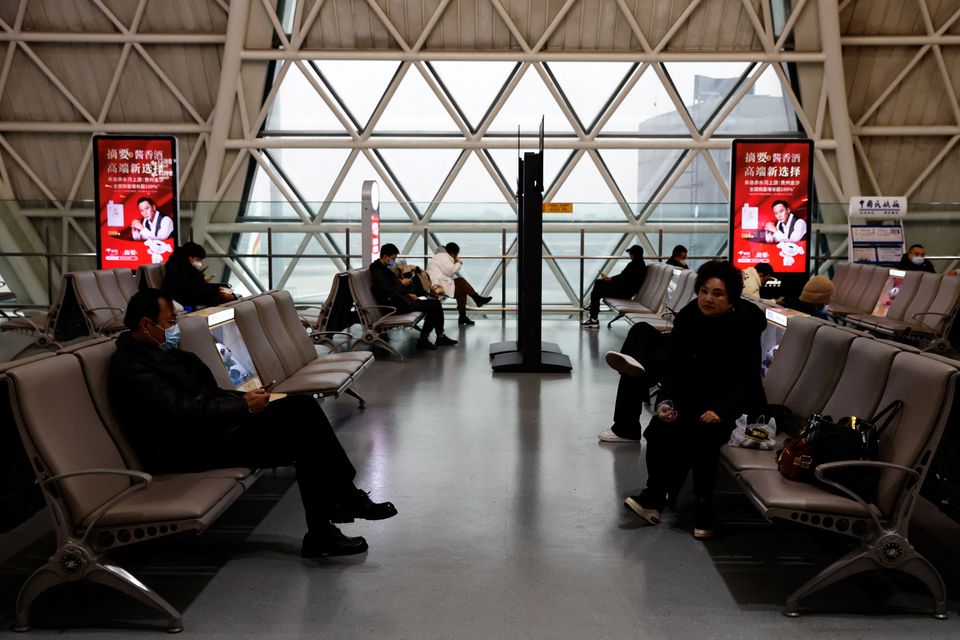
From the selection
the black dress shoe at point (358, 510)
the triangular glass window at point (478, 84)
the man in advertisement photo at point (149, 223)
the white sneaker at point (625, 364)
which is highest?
the triangular glass window at point (478, 84)

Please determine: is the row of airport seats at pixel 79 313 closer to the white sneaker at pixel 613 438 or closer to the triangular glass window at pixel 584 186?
the white sneaker at pixel 613 438

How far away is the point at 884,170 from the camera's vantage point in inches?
747

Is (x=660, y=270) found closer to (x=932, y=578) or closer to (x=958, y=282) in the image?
(x=958, y=282)

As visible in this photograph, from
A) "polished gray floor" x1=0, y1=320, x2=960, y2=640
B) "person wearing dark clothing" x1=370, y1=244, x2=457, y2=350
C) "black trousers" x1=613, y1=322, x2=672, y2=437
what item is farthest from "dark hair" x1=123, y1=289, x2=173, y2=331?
"person wearing dark clothing" x1=370, y1=244, x2=457, y2=350

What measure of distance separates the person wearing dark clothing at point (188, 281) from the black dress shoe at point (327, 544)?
661cm

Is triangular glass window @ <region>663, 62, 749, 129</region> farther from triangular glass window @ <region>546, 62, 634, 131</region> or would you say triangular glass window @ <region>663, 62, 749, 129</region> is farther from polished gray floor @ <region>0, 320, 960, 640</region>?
polished gray floor @ <region>0, 320, 960, 640</region>

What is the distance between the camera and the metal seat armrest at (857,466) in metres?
3.63

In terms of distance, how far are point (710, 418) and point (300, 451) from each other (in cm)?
210

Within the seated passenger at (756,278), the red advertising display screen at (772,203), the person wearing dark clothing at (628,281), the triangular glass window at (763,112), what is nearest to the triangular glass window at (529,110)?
the triangular glass window at (763,112)

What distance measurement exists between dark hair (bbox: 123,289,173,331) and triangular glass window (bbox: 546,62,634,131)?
51.0 ft

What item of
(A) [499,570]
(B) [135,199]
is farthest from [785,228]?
(A) [499,570]

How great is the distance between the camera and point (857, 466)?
382 cm

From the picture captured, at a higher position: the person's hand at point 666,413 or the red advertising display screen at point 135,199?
the red advertising display screen at point 135,199

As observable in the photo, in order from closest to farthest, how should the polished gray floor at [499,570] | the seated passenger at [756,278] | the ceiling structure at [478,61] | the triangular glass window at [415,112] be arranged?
the polished gray floor at [499,570], the seated passenger at [756,278], the ceiling structure at [478,61], the triangular glass window at [415,112]
